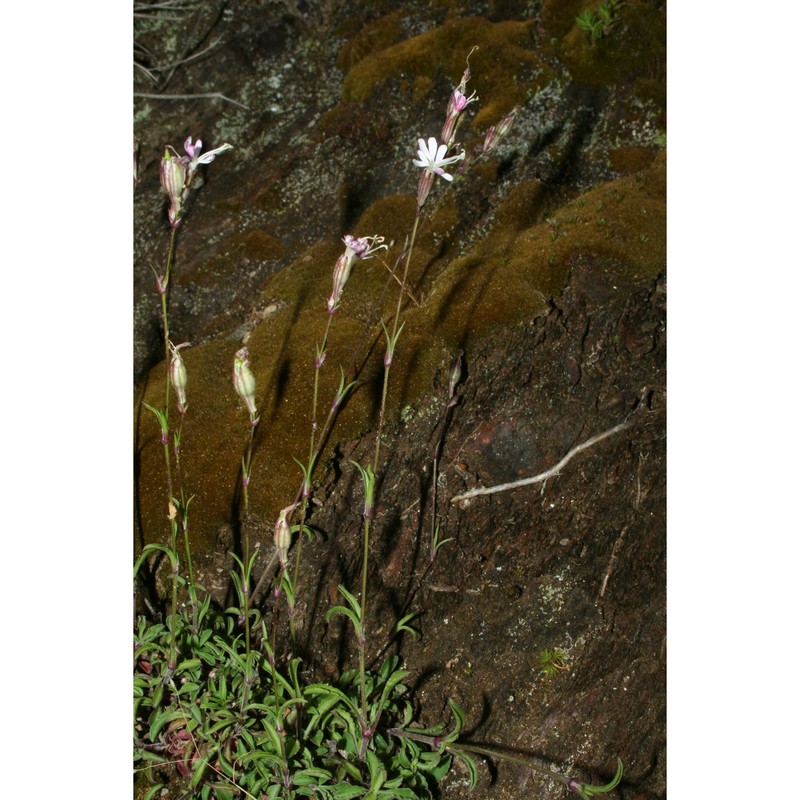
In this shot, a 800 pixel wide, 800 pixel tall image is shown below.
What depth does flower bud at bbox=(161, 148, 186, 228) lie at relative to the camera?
5.43ft

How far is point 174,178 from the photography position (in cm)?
167

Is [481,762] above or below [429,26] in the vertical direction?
below

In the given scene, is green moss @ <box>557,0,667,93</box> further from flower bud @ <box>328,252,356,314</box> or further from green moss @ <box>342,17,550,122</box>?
flower bud @ <box>328,252,356,314</box>

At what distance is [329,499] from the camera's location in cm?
235

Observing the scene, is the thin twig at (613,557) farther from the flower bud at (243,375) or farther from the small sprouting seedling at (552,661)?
the flower bud at (243,375)

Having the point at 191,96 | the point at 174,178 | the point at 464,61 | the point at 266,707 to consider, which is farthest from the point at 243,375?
the point at 191,96

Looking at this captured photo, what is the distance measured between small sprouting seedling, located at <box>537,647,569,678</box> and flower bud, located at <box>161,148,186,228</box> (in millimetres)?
1522

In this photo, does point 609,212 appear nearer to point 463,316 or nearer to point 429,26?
point 463,316

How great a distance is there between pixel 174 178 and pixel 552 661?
161 centimetres

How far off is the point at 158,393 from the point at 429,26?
205 centimetres

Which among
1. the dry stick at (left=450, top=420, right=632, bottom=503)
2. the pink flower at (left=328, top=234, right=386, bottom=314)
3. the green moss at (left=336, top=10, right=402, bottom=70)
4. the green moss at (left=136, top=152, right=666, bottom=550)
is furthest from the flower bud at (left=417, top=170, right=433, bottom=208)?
the green moss at (left=336, top=10, right=402, bottom=70)

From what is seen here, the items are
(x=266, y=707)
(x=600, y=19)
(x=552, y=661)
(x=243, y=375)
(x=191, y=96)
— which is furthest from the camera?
(x=191, y=96)

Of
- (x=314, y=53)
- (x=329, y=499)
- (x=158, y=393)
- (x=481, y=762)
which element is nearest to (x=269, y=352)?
(x=158, y=393)

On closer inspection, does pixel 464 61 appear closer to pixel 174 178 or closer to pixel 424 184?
pixel 424 184
